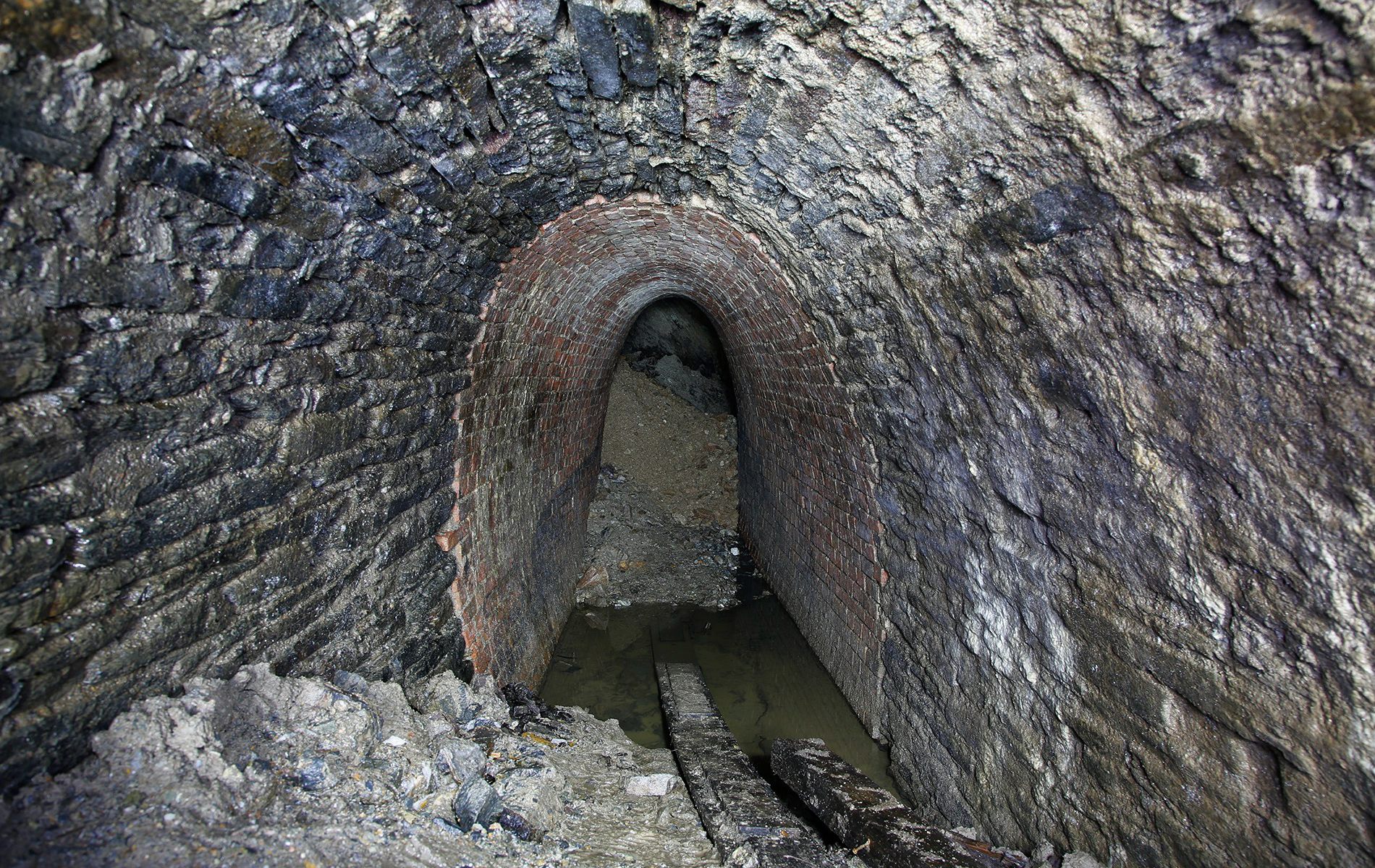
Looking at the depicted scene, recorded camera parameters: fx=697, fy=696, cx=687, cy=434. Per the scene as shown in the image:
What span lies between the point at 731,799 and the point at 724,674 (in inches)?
112

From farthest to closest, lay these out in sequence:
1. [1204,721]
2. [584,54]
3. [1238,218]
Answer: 1. [584,54]
2. [1204,721]
3. [1238,218]

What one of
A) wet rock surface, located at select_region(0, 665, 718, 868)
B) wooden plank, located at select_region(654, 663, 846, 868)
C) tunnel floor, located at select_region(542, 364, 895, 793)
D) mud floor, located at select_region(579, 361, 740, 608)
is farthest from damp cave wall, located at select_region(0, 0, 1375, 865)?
mud floor, located at select_region(579, 361, 740, 608)

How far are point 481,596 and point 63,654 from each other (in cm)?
282

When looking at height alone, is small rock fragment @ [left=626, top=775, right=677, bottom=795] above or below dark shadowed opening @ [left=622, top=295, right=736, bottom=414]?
below

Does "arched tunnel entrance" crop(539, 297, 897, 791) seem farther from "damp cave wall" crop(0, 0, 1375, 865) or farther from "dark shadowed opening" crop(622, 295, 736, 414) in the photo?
"damp cave wall" crop(0, 0, 1375, 865)

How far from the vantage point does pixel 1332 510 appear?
1677mm

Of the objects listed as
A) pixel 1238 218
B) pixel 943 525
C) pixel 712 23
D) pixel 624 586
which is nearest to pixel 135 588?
pixel 712 23

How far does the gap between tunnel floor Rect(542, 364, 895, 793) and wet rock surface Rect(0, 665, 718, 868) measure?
184 centimetres

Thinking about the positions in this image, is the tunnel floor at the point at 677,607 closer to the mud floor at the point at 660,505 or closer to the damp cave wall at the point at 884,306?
the mud floor at the point at 660,505

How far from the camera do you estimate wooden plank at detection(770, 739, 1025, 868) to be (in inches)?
112

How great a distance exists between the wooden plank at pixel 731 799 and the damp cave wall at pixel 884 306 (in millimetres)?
995

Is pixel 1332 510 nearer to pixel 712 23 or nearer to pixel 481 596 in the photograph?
pixel 712 23

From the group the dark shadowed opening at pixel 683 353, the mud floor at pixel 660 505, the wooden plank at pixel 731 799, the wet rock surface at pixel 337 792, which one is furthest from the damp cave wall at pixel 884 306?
the dark shadowed opening at pixel 683 353

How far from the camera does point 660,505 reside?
10117 millimetres
